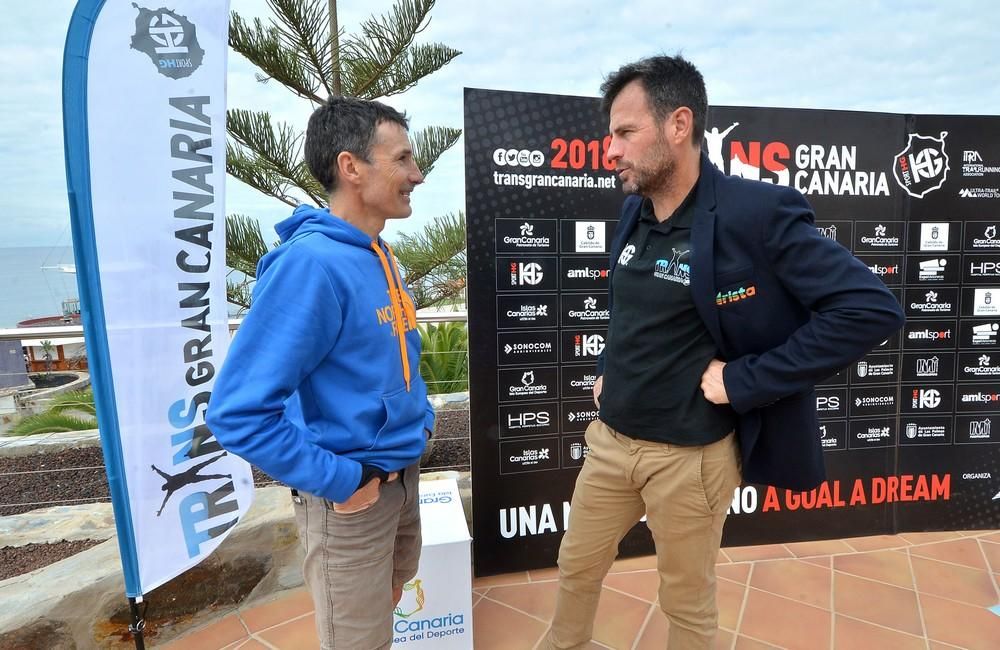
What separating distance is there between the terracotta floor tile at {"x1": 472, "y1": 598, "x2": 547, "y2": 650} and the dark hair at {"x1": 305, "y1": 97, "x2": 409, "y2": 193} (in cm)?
181

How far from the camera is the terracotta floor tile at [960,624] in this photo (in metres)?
2.09

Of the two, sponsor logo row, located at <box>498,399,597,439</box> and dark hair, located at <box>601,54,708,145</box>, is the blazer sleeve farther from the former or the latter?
sponsor logo row, located at <box>498,399,597,439</box>

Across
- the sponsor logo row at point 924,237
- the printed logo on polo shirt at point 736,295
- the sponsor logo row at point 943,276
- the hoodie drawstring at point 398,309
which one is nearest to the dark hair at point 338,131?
the hoodie drawstring at point 398,309

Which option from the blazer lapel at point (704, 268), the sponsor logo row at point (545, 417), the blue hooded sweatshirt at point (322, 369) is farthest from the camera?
the sponsor logo row at point (545, 417)

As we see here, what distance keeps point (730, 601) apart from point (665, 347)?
1.56 metres

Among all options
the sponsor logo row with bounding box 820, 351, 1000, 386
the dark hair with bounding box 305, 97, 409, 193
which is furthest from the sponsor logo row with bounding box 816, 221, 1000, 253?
the dark hair with bounding box 305, 97, 409, 193

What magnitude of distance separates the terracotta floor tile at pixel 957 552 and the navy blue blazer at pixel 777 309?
1.93 m

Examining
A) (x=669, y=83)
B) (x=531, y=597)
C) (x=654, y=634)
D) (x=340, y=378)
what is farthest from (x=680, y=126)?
(x=531, y=597)

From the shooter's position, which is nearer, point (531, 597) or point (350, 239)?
point (350, 239)

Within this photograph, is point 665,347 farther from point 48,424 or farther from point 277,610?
point 48,424

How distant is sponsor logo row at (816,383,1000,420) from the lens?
2814 millimetres

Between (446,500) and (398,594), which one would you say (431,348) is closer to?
(446,500)

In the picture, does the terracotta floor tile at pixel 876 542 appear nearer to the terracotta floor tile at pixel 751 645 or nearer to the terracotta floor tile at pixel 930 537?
the terracotta floor tile at pixel 930 537

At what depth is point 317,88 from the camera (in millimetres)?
3885
